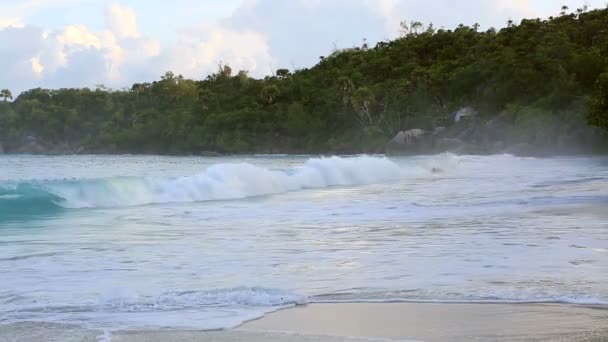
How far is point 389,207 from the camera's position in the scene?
1628 centimetres

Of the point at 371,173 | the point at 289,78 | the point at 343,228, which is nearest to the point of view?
Result: the point at 343,228

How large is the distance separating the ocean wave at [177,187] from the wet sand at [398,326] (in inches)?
442

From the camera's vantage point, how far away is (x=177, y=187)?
20750 mm

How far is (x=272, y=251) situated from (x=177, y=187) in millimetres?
11250

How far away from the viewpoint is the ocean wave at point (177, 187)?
18.0 meters

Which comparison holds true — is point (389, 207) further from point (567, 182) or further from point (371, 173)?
point (371, 173)

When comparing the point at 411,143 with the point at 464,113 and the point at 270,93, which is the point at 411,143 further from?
the point at 270,93

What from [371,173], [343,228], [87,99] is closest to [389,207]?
[343,228]

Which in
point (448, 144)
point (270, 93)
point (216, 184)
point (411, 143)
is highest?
point (270, 93)

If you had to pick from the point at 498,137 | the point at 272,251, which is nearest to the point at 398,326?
the point at 272,251

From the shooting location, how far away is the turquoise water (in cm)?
680

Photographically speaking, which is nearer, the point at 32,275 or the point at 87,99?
the point at 32,275

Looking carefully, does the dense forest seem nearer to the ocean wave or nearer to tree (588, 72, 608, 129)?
tree (588, 72, 608, 129)

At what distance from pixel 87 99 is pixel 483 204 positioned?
95.5 m
